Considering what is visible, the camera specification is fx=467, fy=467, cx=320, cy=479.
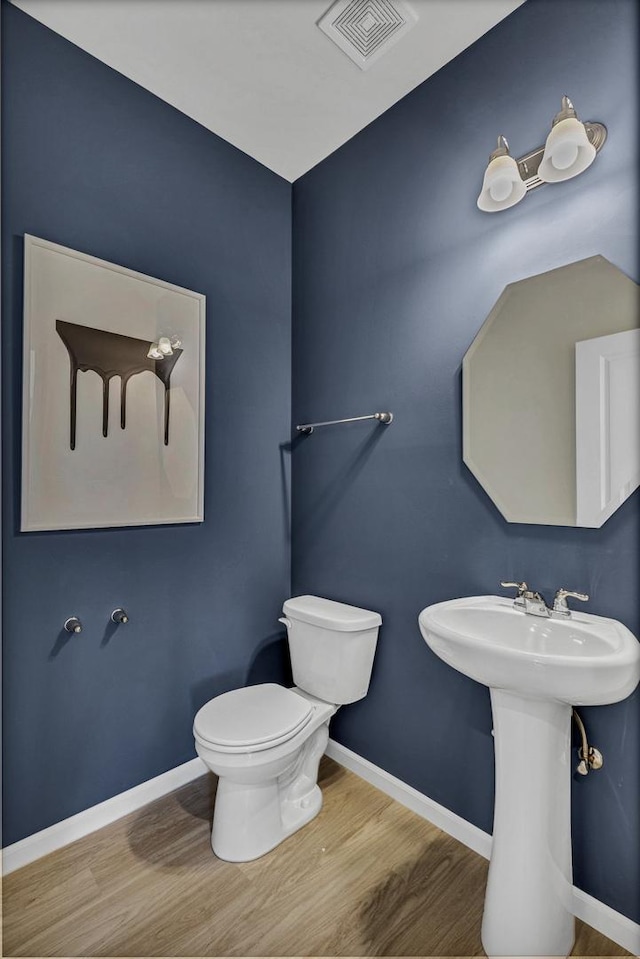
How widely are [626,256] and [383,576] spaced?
1.28 m

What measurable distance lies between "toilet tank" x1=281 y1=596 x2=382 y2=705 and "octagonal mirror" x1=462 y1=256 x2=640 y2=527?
714 mm

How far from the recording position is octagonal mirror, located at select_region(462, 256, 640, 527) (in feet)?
4.06

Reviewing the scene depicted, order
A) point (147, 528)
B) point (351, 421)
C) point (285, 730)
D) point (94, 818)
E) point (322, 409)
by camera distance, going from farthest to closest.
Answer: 1. point (322, 409)
2. point (351, 421)
3. point (147, 528)
4. point (94, 818)
5. point (285, 730)

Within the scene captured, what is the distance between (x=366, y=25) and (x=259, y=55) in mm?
375

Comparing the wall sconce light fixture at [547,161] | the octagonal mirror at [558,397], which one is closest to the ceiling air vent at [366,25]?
the wall sconce light fixture at [547,161]

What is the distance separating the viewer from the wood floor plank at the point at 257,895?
123cm

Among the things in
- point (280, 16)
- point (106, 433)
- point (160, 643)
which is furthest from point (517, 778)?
point (280, 16)

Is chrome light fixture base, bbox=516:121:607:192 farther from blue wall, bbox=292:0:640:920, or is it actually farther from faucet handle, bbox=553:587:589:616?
faucet handle, bbox=553:587:589:616

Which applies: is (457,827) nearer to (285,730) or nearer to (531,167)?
(285,730)

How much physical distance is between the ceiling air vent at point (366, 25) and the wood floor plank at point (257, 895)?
2.68 meters

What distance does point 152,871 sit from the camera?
1.45 metres

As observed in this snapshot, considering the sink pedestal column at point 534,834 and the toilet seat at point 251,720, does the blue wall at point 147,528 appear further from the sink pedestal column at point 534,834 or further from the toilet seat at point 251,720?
the sink pedestal column at point 534,834

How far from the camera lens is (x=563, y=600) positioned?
1.26 meters

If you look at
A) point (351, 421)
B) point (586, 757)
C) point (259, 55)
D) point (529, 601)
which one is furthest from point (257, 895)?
point (259, 55)
